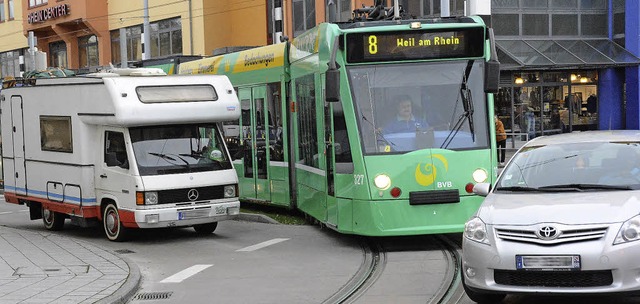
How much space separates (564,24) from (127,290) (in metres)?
28.5

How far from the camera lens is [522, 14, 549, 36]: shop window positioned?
36009 millimetres

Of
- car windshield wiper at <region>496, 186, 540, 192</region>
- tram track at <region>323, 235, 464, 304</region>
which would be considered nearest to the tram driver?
tram track at <region>323, 235, 464, 304</region>

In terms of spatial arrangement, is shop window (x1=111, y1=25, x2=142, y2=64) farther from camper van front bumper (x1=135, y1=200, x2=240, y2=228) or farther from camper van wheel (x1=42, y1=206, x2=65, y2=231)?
camper van front bumper (x1=135, y1=200, x2=240, y2=228)

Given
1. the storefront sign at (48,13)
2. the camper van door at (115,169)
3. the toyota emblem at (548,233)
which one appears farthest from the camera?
the storefront sign at (48,13)

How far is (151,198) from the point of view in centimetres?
1537

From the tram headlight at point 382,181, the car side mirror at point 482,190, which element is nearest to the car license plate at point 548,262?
the car side mirror at point 482,190

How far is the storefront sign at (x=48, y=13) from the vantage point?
5271 centimetres

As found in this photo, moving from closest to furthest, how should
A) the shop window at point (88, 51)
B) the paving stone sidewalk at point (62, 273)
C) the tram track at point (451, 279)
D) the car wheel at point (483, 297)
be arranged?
the car wheel at point (483, 297), the tram track at point (451, 279), the paving stone sidewalk at point (62, 273), the shop window at point (88, 51)

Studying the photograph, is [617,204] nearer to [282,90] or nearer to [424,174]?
[424,174]

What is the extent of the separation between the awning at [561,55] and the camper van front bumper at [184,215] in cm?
2023

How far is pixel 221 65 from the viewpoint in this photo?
21.5m

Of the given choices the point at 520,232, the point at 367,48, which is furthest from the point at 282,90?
the point at 520,232

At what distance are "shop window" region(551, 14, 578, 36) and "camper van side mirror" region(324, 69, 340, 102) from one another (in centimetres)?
2491

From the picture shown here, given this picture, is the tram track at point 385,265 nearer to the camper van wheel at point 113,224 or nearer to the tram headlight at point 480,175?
the tram headlight at point 480,175
